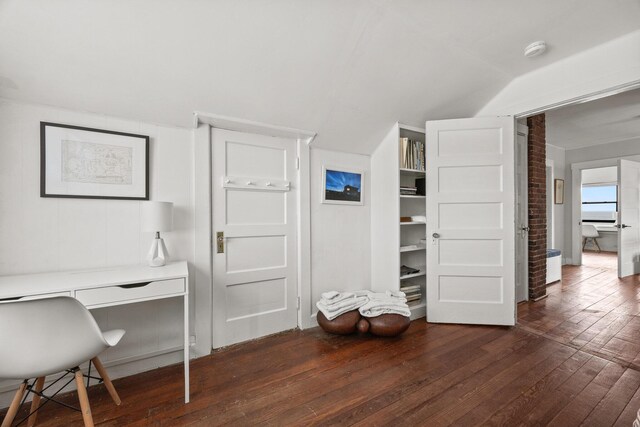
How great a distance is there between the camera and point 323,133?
2713 millimetres

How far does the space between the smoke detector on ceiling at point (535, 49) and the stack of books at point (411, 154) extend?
1.13 meters

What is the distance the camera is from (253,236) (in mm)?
2541

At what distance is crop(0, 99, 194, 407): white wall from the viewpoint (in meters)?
1.72

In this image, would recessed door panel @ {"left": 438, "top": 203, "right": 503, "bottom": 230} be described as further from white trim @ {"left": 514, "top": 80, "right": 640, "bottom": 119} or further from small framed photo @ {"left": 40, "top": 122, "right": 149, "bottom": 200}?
small framed photo @ {"left": 40, "top": 122, "right": 149, "bottom": 200}

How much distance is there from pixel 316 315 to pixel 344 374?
0.88 meters

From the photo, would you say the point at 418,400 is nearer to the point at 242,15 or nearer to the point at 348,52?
the point at 348,52

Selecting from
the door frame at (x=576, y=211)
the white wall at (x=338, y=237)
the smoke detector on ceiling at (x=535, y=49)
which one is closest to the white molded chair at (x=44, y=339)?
the white wall at (x=338, y=237)

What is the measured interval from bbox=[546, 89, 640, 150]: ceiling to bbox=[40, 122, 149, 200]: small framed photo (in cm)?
491

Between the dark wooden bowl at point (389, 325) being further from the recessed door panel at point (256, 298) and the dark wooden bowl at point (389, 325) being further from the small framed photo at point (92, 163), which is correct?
the small framed photo at point (92, 163)

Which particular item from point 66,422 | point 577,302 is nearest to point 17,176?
point 66,422

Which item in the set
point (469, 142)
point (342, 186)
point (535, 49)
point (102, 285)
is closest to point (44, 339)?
point (102, 285)

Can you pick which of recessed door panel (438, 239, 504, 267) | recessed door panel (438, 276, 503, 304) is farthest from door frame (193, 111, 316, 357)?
recessed door panel (438, 276, 503, 304)

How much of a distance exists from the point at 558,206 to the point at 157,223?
7.14 meters

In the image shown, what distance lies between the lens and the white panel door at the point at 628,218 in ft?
14.9
